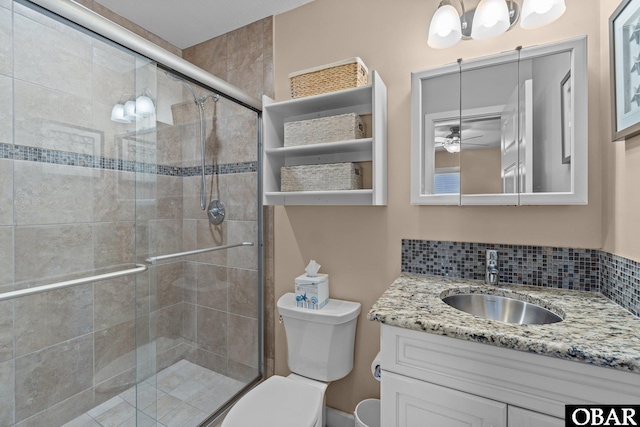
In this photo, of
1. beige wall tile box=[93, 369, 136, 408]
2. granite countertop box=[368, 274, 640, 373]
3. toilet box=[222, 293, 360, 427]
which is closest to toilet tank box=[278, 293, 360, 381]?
toilet box=[222, 293, 360, 427]

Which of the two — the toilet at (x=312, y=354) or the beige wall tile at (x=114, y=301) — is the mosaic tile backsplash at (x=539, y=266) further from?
the beige wall tile at (x=114, y=301)

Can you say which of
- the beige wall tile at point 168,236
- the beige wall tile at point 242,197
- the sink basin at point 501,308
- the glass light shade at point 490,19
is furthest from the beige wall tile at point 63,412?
the glass light shade at point 490,19

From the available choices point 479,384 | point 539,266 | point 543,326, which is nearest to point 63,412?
point 479,384

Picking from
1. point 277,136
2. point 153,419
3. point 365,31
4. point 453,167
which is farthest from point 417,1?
point 153,419

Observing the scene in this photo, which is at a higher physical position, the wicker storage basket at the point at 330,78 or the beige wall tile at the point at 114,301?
the wicker storage basket at the point at 330,78

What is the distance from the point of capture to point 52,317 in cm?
127

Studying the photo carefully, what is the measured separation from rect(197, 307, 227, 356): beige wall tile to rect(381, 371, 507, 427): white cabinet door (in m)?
1.15

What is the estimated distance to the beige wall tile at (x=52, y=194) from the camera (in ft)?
3.59

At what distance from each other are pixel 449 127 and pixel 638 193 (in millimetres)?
677

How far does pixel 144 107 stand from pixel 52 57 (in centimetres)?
33

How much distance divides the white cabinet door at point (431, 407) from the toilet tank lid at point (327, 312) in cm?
48

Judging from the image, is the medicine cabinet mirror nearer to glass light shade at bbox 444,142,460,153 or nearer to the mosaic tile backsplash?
glass light shade at bbox 444,142,460,153

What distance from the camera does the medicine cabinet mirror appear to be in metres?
1.16

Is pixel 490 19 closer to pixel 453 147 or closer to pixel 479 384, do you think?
pixel 453 147
